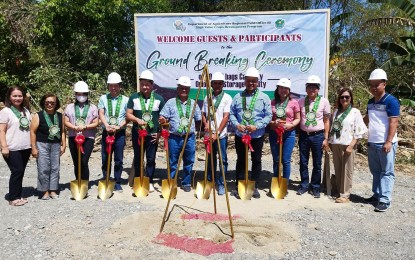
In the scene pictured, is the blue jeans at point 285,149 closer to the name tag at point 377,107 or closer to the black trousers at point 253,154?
the black trousers at point 253,154

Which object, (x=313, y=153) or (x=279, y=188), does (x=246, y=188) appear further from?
(x=313, y=153)

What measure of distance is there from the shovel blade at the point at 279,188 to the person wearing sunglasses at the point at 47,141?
3.14 m

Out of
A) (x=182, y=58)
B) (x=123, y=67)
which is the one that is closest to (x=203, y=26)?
(x=182, y=58)

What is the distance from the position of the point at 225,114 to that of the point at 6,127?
2.97 meters

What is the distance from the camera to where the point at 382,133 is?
17.2 feet

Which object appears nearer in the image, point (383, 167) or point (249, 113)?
point (383, 167)

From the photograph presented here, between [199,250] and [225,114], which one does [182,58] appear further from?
[199,250]

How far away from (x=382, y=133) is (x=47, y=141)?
456 cm

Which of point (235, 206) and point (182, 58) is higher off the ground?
point (182, 58)

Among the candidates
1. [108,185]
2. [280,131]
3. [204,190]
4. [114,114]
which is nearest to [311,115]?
[280,131]

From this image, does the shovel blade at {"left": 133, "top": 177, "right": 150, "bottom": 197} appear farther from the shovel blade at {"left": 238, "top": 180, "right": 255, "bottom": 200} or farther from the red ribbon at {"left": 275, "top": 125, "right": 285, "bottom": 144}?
the red ribbon at {"left": 275, "top": 125, "right": 285, "bottom": 144}

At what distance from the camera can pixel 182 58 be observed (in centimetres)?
725

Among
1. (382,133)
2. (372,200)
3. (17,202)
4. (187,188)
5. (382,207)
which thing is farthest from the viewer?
(187,188)

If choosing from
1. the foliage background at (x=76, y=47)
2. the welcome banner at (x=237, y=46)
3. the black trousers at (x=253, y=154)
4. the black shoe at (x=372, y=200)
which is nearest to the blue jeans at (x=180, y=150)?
the black trousers at (x=253, y=154)
